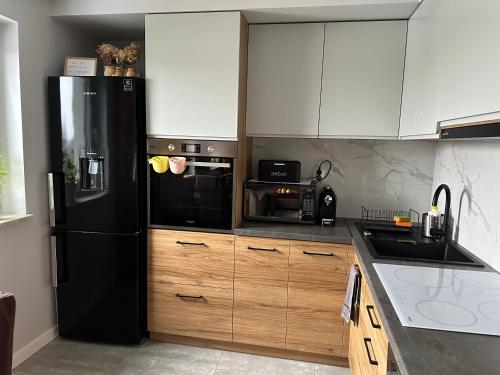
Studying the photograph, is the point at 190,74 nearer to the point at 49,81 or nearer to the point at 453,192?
the point at 49,81

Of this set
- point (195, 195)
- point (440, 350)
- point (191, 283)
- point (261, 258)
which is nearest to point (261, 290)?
point (261, 258)

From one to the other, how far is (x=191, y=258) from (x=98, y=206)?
69cm

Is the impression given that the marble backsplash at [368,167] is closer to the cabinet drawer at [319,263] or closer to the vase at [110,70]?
the cabinet drawer at [319,263]

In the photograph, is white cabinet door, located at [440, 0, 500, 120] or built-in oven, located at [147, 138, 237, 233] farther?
built-in oven, located at [147, 138, 237, 233]

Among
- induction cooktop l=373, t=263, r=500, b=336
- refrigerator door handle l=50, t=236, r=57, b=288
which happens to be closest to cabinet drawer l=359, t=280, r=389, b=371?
induction cooktop l=373, t=263, r=500, b=336

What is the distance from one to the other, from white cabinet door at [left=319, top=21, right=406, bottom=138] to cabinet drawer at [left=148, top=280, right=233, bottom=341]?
4.38 feet

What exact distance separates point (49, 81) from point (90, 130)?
16.6 inches

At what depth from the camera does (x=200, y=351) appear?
8.05 feet

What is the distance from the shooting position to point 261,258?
2285mm

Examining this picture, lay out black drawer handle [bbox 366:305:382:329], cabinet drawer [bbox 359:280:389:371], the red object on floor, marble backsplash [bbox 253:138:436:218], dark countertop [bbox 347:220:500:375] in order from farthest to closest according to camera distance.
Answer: marble backsplash [bbox 253:138:436:218] < black drawer handle [bbox 366:305:382:329] < cabinet drawer [bbox 359:280:389:371] < the red object on floor < dark countertop [bbox 347:220:500:375]

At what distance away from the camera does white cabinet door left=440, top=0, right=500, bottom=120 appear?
3.65ft

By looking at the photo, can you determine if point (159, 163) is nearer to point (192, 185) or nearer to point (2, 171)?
point (192, 185)

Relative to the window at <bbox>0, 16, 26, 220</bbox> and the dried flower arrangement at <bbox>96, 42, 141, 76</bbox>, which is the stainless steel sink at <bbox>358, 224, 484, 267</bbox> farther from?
the window at <bbox>0, 16, 26, 220</bbox>

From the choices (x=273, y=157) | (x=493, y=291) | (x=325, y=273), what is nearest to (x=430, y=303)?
(x=493, y=291)
